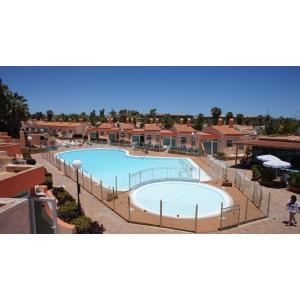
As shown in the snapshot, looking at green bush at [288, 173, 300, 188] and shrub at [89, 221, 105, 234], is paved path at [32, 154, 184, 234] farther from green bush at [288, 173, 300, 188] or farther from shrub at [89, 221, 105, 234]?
green bush at [288, 173, 300, 188]

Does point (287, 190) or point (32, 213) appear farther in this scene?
point (287, 190)

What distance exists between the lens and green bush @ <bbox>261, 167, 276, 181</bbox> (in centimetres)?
1602

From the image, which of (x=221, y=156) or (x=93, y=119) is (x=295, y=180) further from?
(x=93, y=119)

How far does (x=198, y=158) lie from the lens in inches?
993

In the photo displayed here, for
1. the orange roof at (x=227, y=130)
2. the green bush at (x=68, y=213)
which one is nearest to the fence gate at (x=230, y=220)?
the green bush at (x=68, y=213)

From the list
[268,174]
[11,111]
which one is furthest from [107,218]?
[11,111]

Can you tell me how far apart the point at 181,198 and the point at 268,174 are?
6054 mm

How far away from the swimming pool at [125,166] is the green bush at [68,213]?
5190mm

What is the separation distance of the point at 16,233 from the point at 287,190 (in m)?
14.4

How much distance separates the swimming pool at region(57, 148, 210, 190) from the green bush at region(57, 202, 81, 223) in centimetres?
519

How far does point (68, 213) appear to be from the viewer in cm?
994

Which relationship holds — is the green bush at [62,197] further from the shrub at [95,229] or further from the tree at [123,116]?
the tree at [123,116]
